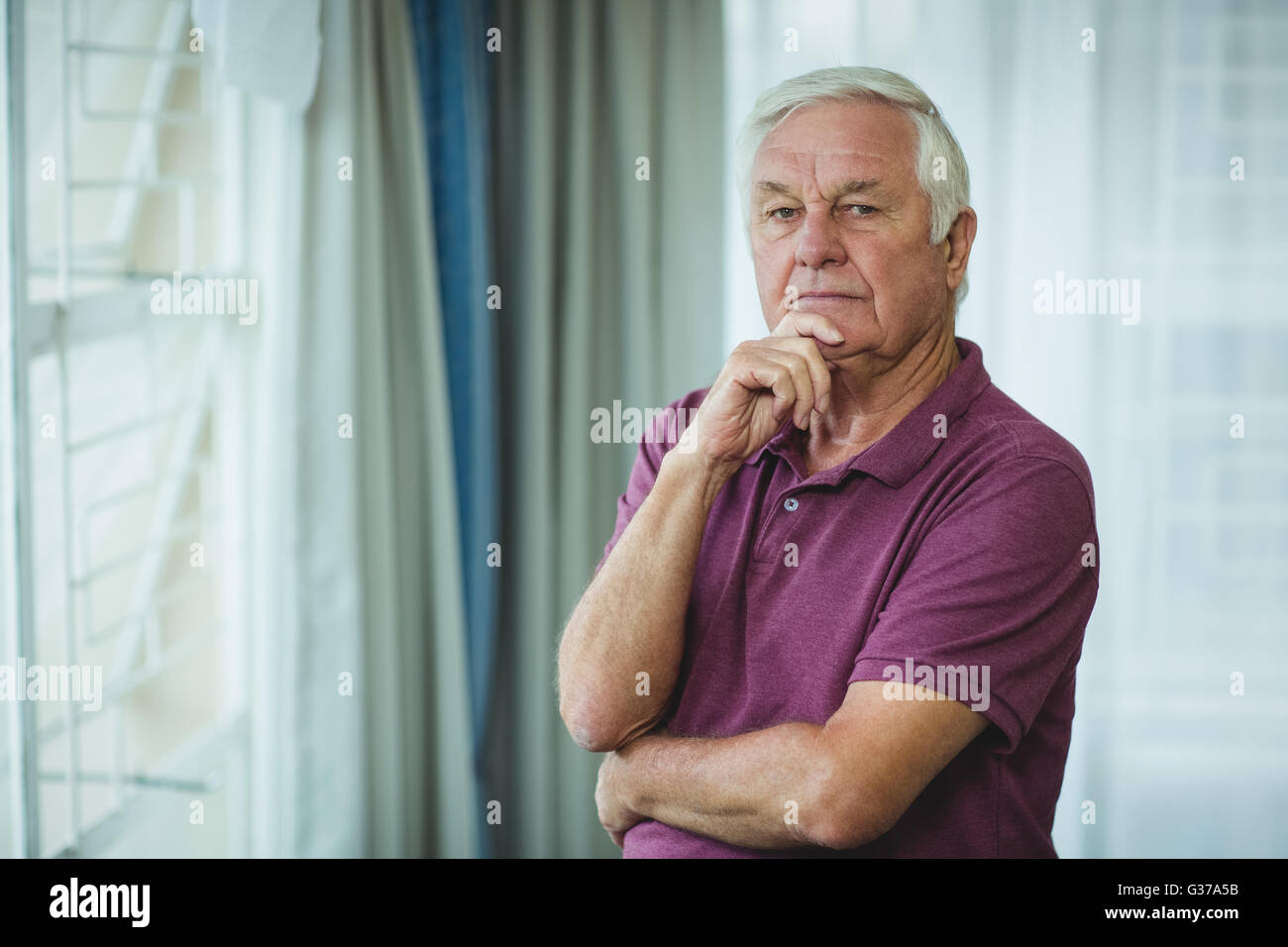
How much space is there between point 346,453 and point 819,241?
3.72ft

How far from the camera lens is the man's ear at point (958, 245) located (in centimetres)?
123

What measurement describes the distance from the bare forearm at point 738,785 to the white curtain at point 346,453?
1034mm

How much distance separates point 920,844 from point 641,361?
1.41m

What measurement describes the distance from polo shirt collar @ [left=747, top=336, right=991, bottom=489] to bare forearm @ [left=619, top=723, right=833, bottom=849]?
27 cm

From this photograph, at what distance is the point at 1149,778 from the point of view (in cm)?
233

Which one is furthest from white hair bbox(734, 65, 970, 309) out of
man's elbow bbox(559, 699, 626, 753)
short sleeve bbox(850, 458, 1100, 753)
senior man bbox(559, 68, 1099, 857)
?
man's elbow bbox(559, 699, 626, 753)

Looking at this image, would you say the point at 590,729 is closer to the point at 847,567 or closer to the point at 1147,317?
the point at 847,567

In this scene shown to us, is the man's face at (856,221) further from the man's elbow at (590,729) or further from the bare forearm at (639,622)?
the man's elbow at (590,729)

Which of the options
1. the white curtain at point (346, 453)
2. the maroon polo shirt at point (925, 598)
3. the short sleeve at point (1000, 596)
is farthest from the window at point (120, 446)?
the short sleeve at point (1000, 596)

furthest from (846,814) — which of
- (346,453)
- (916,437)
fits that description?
(346,453)

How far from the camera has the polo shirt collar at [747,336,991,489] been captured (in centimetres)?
112

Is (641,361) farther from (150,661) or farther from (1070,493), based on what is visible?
(1070,493)

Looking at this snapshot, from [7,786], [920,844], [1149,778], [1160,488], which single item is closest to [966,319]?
[1160,488]

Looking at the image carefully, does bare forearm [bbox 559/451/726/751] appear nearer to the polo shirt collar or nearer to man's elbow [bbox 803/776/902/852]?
the polo shirt collar
